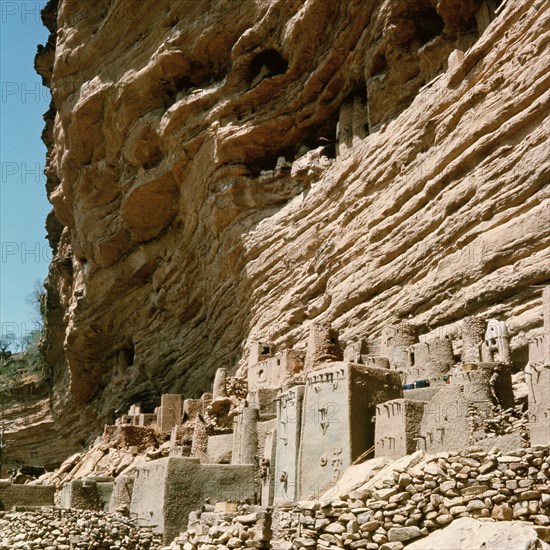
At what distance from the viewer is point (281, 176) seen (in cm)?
3531

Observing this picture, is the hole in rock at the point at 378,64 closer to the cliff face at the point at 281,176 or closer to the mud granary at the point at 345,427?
the cliff face at the point at 281,176

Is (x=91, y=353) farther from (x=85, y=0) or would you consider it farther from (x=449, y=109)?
(x=449, y=109)

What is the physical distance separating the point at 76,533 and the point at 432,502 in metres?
8.22

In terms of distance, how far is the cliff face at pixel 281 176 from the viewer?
23500 millimetres

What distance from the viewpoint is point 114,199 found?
4528cm

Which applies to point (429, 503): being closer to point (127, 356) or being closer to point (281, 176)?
point (281, 176)

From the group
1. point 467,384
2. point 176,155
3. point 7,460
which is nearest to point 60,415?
point 7,460

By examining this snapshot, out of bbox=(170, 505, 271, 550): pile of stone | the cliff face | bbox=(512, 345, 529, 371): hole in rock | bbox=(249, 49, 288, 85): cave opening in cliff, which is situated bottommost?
bbox=(170, 505, 271, 550): pile of stone

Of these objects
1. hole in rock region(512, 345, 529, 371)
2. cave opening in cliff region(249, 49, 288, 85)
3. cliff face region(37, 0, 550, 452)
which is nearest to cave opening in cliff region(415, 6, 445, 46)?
cliff face region(37, 0, 550, 452)

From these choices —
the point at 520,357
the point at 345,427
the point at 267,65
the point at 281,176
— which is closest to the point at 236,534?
the point at 345,427

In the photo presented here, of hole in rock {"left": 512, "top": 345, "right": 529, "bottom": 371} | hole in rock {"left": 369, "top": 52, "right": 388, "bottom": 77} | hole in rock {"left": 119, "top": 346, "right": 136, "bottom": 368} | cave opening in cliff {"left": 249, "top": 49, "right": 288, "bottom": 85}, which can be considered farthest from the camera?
hole in rock {"left": 119, "top": 346, "right": 136, "bottom": 368}

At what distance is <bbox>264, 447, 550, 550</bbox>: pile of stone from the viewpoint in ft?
30.4

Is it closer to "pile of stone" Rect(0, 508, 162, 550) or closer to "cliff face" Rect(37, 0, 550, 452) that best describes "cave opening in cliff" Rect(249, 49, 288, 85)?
"cliff face" Rect(37, 0, 550, 452)

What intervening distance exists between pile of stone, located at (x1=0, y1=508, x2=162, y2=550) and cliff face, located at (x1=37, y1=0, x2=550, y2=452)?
10.1 metres
